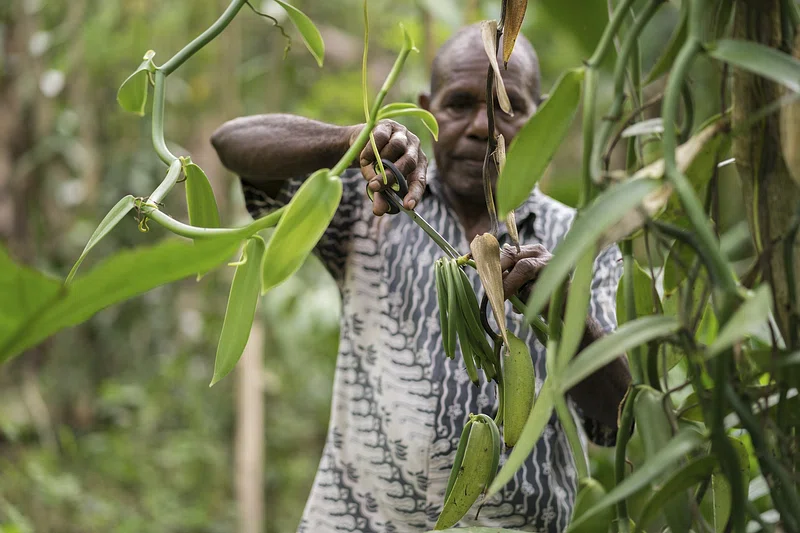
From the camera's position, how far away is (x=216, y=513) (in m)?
2.42

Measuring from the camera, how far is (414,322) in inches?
34.0

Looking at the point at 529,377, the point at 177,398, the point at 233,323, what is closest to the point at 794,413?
the point at 529,377

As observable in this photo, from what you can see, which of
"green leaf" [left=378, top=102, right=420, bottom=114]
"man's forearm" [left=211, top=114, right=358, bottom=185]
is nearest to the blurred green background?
"man's forearm" [left=211, top=114, right=358, bottom=185]

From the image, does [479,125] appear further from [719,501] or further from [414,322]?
[719,501]

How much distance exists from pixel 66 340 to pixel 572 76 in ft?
8.24

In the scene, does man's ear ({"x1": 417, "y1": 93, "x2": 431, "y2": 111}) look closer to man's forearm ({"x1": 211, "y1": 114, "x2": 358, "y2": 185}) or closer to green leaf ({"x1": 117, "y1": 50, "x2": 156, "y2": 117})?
man's forearm ({"x1": 211, "y1": 114, "x2": 358, "y2": 185})

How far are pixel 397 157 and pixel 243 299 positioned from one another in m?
0.17

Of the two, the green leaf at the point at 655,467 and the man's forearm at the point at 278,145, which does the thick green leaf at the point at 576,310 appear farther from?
the man's forearm at the point at 278,145

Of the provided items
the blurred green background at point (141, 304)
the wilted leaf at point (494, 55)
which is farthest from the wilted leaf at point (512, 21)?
the blurred green background at point (141, 304)

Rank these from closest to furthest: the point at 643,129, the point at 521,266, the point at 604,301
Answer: the point at 643,129 → the point at 521,266 → the point at 604,301

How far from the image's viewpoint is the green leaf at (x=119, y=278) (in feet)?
1.04

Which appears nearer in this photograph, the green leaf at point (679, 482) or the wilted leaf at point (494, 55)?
the green leaf at point (679, 482)

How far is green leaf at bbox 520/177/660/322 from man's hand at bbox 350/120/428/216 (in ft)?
→ 0.66

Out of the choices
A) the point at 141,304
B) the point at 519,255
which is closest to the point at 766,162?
the point at 519,255
